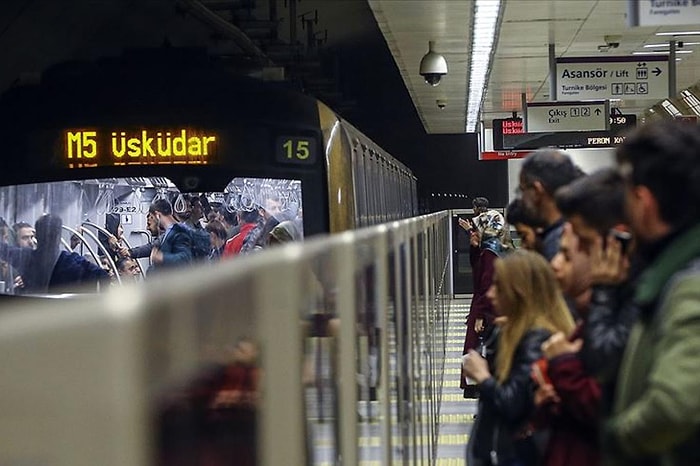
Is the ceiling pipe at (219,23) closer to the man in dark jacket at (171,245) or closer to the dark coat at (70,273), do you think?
the man in dark jacket at (171,245)

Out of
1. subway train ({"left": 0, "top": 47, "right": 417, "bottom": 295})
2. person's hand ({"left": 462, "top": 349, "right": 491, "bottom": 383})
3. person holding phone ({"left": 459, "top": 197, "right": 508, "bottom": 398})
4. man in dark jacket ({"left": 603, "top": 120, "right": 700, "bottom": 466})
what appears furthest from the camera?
subway train ({"left": 0, "top": 47, "right": 417, "bottom": 295})

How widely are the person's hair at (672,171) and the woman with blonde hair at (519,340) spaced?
143 centimetres

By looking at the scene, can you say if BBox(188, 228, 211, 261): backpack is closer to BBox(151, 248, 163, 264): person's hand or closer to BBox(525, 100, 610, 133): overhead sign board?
BBox(151, 248, 163, 264): person's hand

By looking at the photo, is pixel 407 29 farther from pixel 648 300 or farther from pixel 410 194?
pixel 410 194

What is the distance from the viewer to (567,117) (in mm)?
17406

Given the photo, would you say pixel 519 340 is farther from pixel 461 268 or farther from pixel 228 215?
pixel 461 268

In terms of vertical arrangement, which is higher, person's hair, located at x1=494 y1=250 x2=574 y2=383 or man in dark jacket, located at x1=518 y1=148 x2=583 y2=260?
man in dark jacket, located at x1=518 y1=148 x2=583 y2=260

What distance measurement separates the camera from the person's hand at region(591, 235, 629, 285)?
3336 mm

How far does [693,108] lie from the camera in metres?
29.8

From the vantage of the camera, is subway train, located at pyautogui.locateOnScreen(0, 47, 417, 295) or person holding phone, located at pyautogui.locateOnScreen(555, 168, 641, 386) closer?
person holding phone, located at pyautogui.locateOnScreen(555, 168, 641, 386)

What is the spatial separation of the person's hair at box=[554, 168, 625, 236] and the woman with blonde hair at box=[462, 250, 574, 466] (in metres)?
0.72

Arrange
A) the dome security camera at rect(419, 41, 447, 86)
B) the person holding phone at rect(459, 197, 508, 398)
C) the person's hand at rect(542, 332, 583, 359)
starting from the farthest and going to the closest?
the dome security camera at rect(419, 41, 447, 86), the person holding phone at rect(459, 197, 508, 398), the person's hand at rect(542, 332, 583, 359)

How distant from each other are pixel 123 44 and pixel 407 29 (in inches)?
583

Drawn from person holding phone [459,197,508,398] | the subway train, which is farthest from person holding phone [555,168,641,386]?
the subway train
